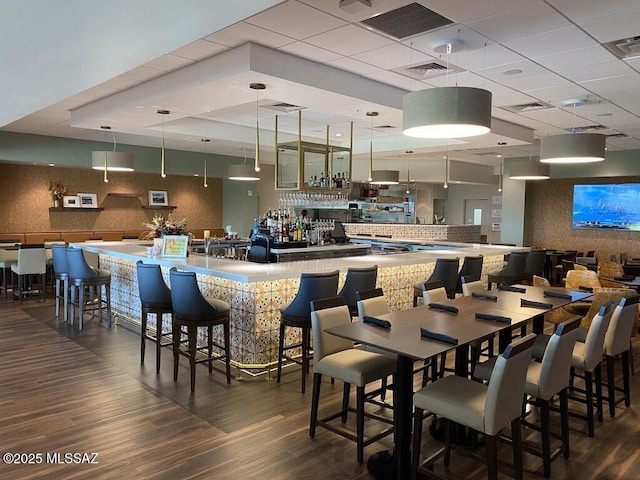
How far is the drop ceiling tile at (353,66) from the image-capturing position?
4.95m

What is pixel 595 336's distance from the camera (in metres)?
3.57

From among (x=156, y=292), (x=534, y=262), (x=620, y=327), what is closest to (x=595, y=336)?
(x=620, y=327)

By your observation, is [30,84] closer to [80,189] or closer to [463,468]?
[80,189]

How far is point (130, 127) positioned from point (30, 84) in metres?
1.57

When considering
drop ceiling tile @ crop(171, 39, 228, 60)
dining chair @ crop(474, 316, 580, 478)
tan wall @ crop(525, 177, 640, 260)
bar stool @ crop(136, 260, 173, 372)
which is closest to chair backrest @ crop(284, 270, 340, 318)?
bar stool @ crop(136, 260, 173, 372)

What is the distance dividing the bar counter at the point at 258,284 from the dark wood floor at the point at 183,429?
362 mm

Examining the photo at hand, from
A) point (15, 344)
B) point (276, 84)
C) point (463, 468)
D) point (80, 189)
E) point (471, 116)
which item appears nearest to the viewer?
point (463, 468)

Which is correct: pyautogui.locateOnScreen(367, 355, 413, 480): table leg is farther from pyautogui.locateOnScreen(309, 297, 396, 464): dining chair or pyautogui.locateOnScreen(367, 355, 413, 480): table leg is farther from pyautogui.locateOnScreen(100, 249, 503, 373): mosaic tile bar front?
pyautogui.locateOnScreen(100, 249, 503, 373): mosaic tile bar front

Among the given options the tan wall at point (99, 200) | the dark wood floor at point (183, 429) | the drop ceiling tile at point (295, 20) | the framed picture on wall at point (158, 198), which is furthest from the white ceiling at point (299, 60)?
the framed picture on wall at point (158, 198)

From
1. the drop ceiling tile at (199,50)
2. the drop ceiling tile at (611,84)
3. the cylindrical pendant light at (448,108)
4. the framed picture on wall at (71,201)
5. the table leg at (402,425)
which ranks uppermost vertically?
the drop ceiling tile at (611,84)

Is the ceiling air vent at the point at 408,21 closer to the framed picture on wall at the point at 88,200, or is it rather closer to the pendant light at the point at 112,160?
the pendant light at the point at 112,160

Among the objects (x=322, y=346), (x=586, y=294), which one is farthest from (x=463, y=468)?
(x=586, y=294)

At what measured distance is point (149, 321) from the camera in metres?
6.45

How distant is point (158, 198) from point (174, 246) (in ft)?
24.5
